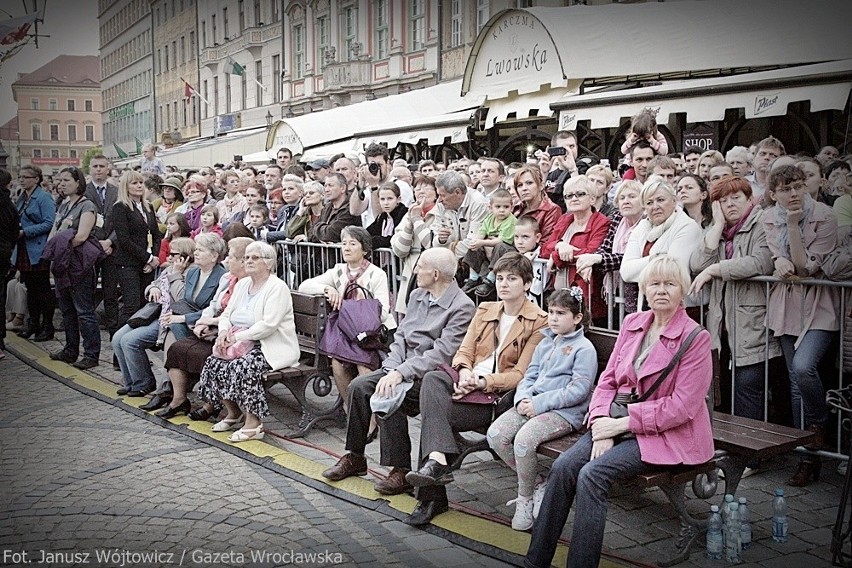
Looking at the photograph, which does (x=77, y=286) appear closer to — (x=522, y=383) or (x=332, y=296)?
(x=332, y=296)

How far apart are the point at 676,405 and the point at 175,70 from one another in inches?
1311

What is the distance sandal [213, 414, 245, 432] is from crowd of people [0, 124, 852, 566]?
0.03 metres

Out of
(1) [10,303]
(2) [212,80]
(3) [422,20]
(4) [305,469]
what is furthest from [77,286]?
(2) [212,80]

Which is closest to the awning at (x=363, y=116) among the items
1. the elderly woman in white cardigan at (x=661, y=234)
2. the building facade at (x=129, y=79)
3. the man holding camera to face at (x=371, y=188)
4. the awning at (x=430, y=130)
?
the awning at (x=430, y=130)

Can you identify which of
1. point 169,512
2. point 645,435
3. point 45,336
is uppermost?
point 645,435

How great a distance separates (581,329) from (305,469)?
225 centimetres

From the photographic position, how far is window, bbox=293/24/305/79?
1032 inches

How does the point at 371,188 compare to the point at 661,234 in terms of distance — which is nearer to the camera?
the point at 661,234

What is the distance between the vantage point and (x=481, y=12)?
20.1 m

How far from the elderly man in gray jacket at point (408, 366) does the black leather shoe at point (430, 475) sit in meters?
0.49

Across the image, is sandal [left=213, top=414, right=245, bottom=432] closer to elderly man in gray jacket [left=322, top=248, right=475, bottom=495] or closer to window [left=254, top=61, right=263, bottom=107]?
elderly man in gray jacket [left=322, top=248, right=475, bottom=495]

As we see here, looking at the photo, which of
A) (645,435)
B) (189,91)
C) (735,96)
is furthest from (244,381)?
(189,91)

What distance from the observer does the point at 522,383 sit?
5289mm

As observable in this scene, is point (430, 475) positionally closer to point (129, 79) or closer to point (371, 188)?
point (371, 188)
